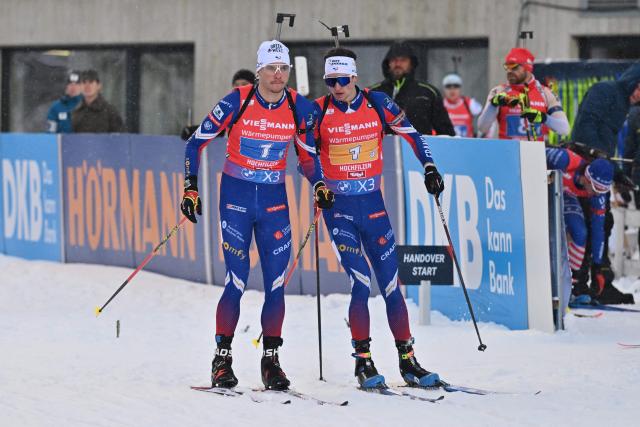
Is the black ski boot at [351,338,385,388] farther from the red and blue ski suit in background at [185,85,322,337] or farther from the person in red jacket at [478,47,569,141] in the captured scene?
the person in red jacket at [478,47,569,141]

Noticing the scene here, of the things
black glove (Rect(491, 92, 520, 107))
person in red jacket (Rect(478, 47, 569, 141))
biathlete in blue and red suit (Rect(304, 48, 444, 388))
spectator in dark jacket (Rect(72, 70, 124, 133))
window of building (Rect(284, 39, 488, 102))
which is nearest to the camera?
biathlete in blue and red suit (Rect(304, 48, 444, 388))

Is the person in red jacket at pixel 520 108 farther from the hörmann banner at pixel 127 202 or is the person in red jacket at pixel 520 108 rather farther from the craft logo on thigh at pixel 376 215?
the craft logo on thigh at pixel 376 215

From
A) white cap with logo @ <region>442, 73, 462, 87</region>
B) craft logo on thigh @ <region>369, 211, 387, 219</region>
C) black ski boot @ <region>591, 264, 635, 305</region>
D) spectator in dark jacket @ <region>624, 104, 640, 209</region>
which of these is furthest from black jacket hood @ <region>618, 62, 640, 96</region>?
white cap with logo @ <region>442, 73, 462, 87</region>

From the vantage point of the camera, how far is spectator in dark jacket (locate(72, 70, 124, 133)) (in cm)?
1573

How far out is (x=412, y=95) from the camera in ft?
39.6

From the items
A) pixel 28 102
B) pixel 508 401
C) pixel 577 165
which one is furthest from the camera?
pixel 28 102

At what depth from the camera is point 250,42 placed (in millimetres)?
20812

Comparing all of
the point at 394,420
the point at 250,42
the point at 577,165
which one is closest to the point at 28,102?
the point at 250,42

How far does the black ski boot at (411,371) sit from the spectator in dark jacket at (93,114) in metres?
8.13

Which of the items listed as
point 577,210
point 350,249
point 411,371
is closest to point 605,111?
point 577,210

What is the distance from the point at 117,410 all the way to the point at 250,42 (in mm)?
14028

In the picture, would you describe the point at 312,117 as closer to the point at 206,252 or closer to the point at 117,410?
the point at 117,410

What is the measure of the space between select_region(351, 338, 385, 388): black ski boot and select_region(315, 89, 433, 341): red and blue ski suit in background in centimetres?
6

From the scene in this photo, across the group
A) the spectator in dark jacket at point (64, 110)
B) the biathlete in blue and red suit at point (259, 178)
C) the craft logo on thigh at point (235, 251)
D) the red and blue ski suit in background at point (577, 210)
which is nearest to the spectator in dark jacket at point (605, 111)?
the red and blue ski suit in background at point (577, 210)
